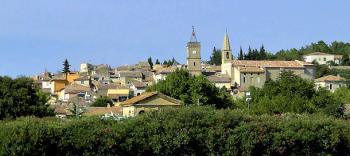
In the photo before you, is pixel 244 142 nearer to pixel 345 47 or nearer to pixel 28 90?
pixel 28 90

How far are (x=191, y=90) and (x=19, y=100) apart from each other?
83.8ft

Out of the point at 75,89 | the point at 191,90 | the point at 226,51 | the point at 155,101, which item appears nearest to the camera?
the point at 155,101

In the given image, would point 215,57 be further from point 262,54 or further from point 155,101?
point 155,101

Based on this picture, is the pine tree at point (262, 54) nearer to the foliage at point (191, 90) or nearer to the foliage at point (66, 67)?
the foliage at point (66, 67)

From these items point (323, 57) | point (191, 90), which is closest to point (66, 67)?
point (323, 57)

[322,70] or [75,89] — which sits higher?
[322,70]

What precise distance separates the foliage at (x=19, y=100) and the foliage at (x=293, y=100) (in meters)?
15.3

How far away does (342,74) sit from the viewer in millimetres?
141500

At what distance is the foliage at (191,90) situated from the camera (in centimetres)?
7406

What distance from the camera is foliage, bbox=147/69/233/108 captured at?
74062 mm

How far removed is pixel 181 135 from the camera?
3061 cm

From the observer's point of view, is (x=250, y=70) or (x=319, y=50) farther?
(x=319, y=50)

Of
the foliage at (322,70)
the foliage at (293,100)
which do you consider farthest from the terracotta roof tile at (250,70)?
the foliage at (293,100)

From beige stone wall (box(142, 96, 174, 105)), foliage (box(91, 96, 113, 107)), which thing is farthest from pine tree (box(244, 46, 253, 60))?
beige stone wall (box(142, 96, 174, 105))
